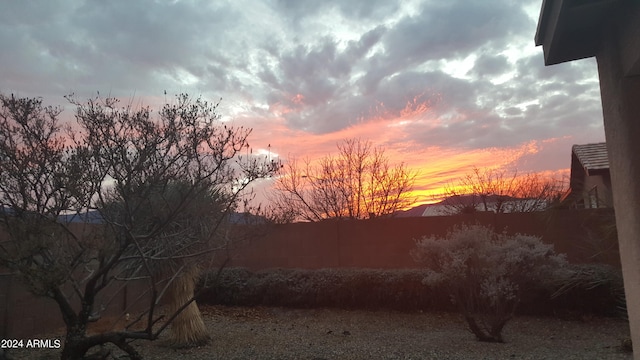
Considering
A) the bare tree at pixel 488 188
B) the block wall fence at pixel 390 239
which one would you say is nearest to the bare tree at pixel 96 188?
the block wall fence at pixel 390 239

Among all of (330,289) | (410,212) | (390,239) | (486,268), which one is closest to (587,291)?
(486,268)

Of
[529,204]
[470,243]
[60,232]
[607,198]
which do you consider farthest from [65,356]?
[529,204]

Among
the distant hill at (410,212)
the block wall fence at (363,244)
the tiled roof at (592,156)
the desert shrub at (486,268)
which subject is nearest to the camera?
the desert shrub at (486,268)

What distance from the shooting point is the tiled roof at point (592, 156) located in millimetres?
13125

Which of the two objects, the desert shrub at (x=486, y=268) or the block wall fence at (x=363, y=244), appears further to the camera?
the block wall fence at (x=363, y=244)

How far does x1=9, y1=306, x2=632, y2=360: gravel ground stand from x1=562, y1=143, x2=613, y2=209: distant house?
362cm

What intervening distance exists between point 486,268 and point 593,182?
31.0 ft

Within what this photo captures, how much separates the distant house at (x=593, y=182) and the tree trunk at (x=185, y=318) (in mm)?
8399

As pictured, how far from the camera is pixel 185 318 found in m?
7.53

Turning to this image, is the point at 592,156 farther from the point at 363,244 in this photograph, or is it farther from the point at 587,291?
the point at 363,244

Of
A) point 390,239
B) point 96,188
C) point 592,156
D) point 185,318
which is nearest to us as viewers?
point 96,188

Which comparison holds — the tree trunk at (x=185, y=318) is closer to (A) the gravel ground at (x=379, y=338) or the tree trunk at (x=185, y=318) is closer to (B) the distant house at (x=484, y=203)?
(A) the gravel ground at (x=379, y=338)

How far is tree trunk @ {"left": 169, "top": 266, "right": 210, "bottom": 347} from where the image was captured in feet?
24.7

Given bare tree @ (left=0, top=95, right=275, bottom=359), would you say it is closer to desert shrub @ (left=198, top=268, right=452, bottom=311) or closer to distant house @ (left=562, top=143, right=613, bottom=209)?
desert shrub @ (left=198, top=268, right=452, bottom=311)
